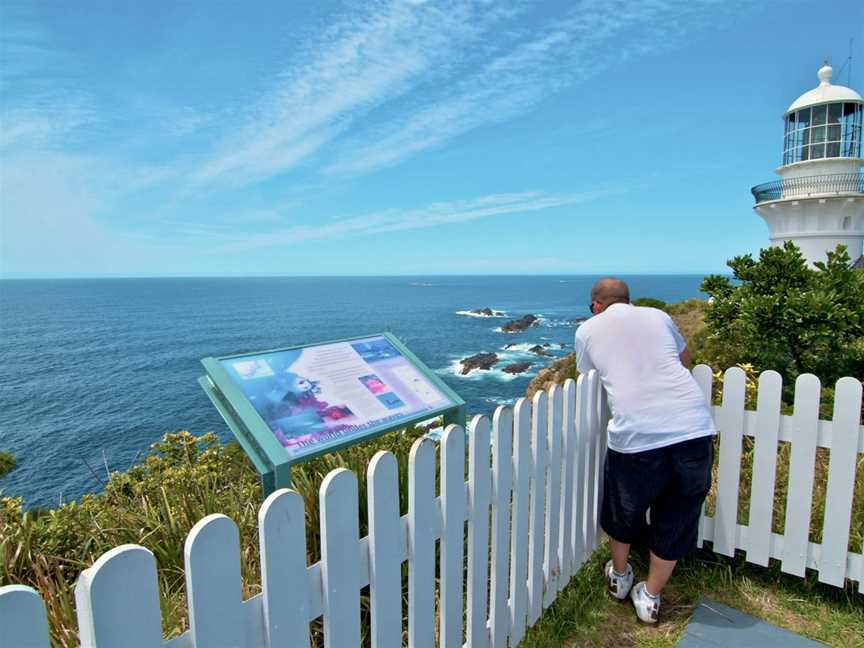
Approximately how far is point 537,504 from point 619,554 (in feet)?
2.34

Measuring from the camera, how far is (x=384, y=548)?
1.73 meters

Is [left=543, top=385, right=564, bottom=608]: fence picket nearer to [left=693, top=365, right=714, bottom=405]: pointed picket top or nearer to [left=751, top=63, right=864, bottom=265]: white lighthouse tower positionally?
[left=693, top=365, right=714, bottom=405]: pointed picket top

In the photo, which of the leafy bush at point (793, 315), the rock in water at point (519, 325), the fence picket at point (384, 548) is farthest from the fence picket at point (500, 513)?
the rock in water at point (519, 325)

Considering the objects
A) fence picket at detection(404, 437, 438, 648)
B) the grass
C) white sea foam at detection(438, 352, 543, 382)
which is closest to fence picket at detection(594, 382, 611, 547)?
the grass

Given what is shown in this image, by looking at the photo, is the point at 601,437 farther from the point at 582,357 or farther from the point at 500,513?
the point at 500,513

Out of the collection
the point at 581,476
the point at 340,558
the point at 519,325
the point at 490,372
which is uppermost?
the point at 340,558

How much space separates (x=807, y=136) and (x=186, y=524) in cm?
2477

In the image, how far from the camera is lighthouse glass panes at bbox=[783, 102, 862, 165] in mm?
18719

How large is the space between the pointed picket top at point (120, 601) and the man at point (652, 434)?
2202mm

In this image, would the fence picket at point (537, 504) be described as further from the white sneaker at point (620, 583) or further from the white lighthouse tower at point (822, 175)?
the white lighthouse tower at point (822, 175)

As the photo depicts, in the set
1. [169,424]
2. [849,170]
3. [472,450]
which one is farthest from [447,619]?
[169,424]

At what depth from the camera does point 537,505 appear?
2.55 meters

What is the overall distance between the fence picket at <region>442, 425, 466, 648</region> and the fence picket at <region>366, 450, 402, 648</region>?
278 millimetres

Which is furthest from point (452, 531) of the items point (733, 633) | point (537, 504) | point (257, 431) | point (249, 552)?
point (733, 633)
